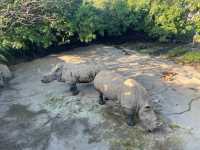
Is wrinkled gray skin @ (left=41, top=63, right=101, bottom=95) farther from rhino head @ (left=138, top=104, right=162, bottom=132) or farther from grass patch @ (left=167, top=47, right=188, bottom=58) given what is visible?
grass patch @ (left=167, top=47, right=188, bottom=58)

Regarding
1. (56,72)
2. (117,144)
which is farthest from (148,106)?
(56,72)

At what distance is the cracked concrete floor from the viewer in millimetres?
7957

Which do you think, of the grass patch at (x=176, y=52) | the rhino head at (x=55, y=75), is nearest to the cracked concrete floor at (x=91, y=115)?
the rhino head at (x=55, y=75)

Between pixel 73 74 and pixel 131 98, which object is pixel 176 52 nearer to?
pixel 73 74

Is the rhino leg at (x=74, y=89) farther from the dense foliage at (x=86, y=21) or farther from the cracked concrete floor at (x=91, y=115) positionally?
the dense foliage at (x=86, y=21)

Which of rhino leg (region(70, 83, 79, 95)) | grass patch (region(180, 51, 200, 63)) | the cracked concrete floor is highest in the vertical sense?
grass patch (region(180, 51, 200, 63))

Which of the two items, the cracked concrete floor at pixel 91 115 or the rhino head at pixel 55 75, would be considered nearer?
the cracked concrete floor at pixel 91 115

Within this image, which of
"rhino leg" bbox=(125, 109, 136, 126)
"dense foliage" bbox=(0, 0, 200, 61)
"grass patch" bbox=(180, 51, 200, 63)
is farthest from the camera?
"grass patch" bbox=(180, 51, 200, 63)

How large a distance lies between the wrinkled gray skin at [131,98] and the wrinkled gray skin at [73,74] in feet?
2.68

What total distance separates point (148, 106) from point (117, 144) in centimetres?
110

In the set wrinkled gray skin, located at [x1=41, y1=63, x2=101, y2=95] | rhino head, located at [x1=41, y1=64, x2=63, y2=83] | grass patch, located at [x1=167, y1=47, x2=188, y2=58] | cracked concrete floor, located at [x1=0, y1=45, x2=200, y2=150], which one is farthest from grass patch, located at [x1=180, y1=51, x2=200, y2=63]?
rhino head, located at [x1=41, y1=64, x2=63, y2=83]

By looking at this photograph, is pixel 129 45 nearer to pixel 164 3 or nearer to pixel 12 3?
pixel 164 3

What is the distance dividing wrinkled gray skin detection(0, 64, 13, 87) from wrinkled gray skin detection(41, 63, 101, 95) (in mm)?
1603

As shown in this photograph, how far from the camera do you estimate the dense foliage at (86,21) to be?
11586 mm
